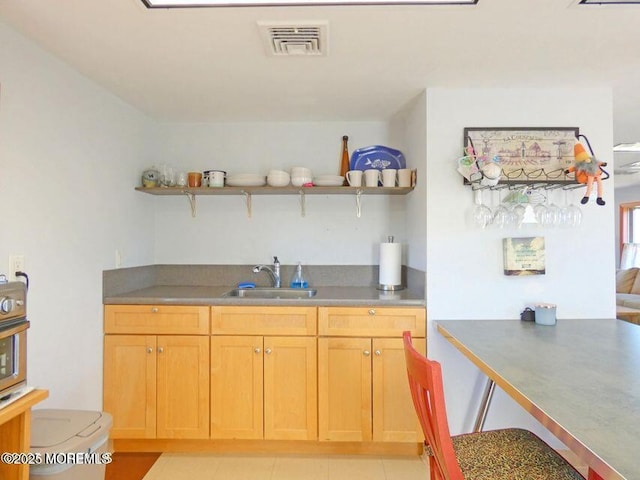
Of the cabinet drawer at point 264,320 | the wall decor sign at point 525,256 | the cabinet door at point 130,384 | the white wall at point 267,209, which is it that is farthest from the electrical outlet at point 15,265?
the wall decor sign at point 525,256

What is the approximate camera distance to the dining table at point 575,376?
0.86 meters

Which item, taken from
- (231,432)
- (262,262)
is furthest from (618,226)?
(231,432)

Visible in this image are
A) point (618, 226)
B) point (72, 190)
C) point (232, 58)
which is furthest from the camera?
point (618, 226)

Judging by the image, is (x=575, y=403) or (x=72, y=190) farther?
(x=72, y=190)

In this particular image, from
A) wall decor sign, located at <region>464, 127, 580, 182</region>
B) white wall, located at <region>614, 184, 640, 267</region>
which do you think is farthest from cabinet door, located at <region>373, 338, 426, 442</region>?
white wall, located at <region>614, 184, 640, 267</region>

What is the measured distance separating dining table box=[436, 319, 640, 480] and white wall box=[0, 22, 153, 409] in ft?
6.39

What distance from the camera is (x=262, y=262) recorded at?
111 inches

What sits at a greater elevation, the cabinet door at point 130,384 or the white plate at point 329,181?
the white plate at point 329,181

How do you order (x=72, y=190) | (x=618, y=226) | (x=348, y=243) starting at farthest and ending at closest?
(x=618, y=226) < (x=348, y=243) < (x=72, y=190)

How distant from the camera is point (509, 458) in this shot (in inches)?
49.8

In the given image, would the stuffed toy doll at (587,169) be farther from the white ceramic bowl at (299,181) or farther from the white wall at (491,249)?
the white ceramic bowl at (299,181)

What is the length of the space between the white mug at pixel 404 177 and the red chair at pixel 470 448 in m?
1.32

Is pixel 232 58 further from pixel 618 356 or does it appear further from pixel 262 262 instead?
pixel 618 356

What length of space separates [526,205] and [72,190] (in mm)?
2483
